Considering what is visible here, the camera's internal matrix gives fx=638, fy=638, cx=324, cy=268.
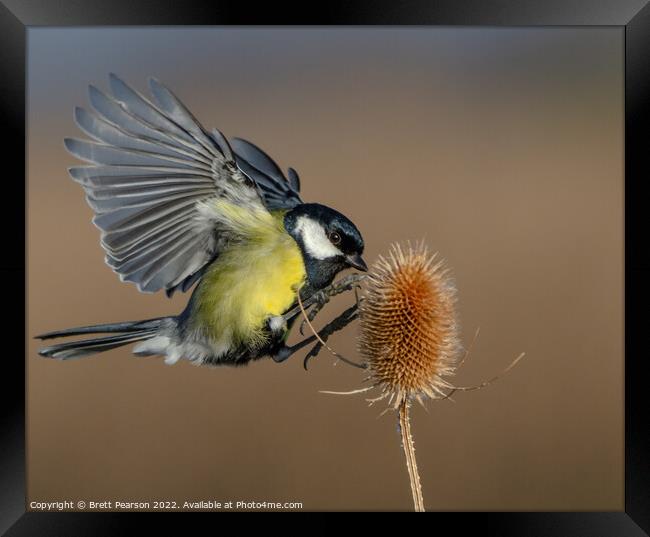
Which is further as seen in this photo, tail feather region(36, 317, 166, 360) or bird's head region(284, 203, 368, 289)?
tail feather region(36, 317, 166, 360)

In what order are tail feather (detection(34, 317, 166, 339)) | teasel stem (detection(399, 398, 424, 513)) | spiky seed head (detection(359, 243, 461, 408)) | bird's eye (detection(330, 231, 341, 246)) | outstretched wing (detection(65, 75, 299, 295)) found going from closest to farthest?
teasel stem (detection(399, 398, 424, 513)) < spiky seed head (detection(359, 243, 461, 408)) < outstretched wing (detection(65, 75, 299, 295)) < bird's eye (detection(330, 231, 341, 246)) < tail feather (detection(34, 317, 166, 339))

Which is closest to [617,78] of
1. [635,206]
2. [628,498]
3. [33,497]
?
[635,206]

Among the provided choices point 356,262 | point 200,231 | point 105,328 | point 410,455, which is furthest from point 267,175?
point 410,455

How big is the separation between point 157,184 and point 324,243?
1.56 feet

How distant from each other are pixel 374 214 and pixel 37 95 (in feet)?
3.44

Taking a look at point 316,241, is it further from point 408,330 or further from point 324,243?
point 408,330

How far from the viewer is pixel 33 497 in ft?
6.15

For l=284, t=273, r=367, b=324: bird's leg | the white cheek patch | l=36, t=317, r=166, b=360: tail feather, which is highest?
the white cheek patch

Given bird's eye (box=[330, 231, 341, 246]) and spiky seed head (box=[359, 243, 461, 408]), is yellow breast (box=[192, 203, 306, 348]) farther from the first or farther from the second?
spiky seed head (box=[359, 243, 461, 408])

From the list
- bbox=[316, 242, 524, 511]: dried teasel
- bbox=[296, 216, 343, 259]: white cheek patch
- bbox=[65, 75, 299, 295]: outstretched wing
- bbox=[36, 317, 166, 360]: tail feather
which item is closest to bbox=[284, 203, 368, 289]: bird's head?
bbox=[296, 216, 343, 259]: white cheek patch

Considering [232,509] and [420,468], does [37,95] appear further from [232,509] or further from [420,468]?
[420,468]

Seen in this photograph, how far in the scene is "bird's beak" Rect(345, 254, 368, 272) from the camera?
68.0 inches

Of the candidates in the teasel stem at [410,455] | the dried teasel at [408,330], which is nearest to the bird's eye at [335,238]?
the dried teasel at [408,330]

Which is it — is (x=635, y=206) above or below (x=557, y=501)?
above
